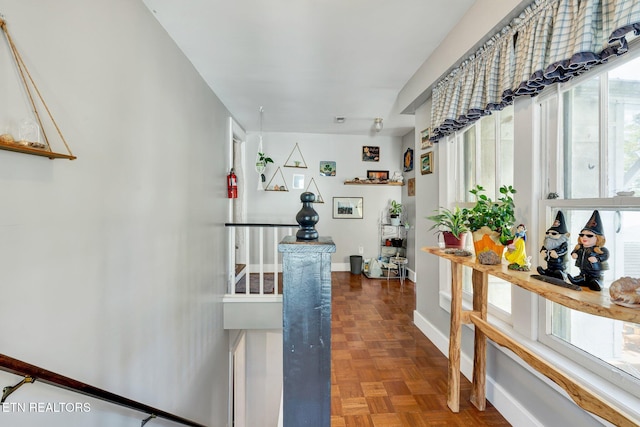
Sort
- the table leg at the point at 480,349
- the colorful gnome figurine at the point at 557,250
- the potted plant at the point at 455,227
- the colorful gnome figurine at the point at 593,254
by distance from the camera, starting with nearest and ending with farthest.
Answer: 1. the colorful gnome figurine at the point at 593,254
2. the colorful gnome figurine at the point at 557,250
3. the table leg at the point at 480,349
4. the potted plant at the point at 455,227

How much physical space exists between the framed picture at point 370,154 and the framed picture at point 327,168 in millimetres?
619

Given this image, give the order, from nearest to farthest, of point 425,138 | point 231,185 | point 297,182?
point 425,138 < point 231,185 < point 297,182

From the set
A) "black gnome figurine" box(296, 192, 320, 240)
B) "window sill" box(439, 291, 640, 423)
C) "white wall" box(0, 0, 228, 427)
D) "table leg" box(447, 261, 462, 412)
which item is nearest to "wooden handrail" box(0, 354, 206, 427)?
"white wall" box(0, 0, 228, 427)

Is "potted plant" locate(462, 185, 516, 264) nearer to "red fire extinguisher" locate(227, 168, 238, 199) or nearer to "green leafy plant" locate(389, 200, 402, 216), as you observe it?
"red fire extinguisher" locate(227, 168, 238, 199)

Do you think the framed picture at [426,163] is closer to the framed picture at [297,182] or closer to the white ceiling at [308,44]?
the white ceiling at [308,44]

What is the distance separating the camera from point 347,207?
17.3 ft

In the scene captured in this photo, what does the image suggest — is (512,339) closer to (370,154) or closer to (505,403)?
(505,403)

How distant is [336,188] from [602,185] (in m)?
4.19

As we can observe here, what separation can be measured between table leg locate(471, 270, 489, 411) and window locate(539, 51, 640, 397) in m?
0.29

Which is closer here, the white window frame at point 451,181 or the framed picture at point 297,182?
the white window frame at point 451,181

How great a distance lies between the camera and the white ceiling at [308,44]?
1732 mm

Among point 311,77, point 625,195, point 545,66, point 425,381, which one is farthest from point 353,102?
point 425,381

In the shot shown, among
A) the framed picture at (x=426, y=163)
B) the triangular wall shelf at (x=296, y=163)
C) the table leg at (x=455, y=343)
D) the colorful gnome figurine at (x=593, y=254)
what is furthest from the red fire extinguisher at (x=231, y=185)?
the colorful gnome figurine at (x=593, y=254)

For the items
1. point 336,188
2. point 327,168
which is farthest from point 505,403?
point 327,168
